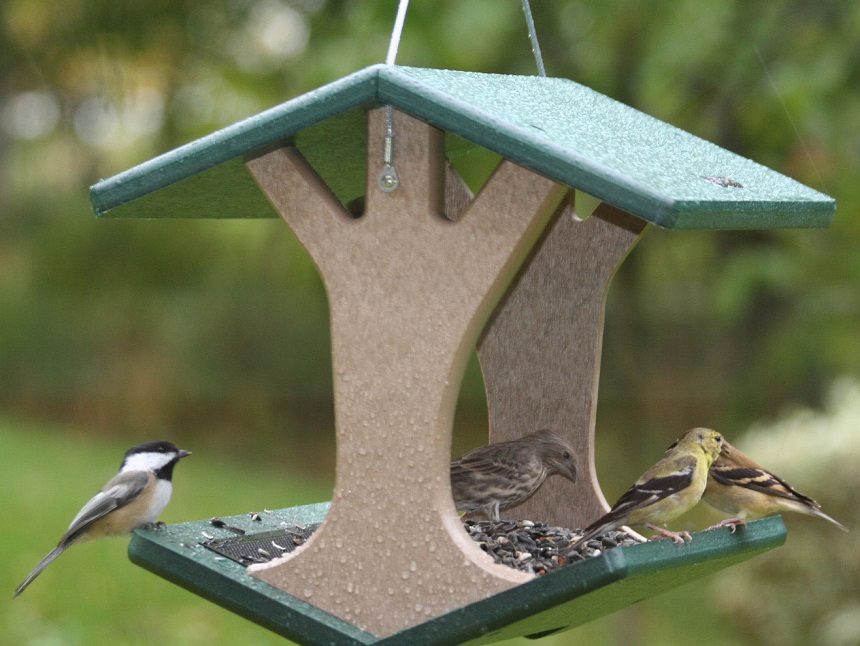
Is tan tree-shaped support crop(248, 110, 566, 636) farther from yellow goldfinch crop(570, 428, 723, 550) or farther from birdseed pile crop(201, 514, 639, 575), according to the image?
yellow goldfinch crop(570, 428, 723, 550)

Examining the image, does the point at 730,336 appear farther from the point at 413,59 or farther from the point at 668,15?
the point at 413,59

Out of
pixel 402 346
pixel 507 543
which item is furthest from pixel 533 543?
pixel 402 346

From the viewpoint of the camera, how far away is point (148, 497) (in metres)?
3.22

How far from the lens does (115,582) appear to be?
311 inches

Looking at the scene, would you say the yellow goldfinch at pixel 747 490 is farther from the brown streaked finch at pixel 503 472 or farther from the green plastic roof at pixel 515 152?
the green plastic roof at pixel 515 152

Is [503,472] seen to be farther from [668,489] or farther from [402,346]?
[402,346]

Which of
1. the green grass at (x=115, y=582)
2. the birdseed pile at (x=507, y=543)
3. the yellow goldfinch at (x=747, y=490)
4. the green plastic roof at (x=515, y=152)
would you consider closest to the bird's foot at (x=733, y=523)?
the birdseed pile at (x=507, y=543)

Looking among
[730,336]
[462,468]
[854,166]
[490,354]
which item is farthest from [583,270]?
[730,336]

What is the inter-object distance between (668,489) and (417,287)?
0.91m

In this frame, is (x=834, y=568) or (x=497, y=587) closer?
(x=497, y=587)

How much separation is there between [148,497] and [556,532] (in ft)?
3.88

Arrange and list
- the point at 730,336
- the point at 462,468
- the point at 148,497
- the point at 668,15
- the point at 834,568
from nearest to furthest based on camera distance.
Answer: the point at 462,468, the point at 148,497, the point at 668,15, the point at 834,568, the point at 730,336

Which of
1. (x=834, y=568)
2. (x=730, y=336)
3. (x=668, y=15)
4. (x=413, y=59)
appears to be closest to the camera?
(x=413, y=59)

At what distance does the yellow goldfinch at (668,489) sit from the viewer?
272 centimetres
